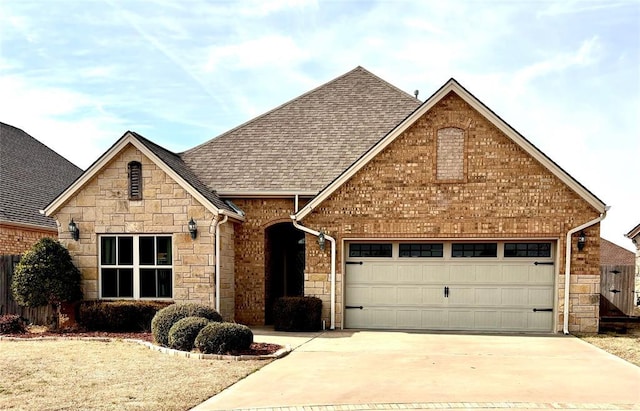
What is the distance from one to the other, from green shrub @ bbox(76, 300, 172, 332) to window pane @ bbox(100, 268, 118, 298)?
0.74 metres

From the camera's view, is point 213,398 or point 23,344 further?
point 23,344

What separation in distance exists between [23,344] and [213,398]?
290 inches

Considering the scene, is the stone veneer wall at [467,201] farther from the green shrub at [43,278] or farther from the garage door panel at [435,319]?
the green shrub at [43,278]

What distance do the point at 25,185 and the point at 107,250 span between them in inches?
383

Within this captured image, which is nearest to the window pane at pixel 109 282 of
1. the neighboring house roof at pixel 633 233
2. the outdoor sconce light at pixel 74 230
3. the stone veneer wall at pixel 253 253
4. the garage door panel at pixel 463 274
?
the outdoor sconce light at pixel 74 230

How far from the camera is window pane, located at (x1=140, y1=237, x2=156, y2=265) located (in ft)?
50.9

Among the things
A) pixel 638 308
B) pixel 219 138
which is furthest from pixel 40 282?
pixel 638 308

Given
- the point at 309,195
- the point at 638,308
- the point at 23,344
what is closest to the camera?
the point at 23,344

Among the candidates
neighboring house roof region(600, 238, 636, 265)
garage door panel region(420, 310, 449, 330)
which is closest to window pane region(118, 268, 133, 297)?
garage door panel region(420, 310, 449, 330)

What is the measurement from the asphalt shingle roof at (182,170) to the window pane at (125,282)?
2973 mm

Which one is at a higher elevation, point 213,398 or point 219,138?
point 219,138

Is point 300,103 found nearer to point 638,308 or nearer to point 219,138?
point 219,138

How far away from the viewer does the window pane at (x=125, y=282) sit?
15.5 m

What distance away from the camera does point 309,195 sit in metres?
16.2
